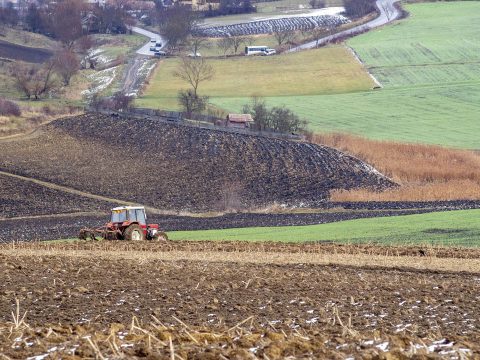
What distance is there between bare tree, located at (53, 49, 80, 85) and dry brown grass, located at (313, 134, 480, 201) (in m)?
36.2

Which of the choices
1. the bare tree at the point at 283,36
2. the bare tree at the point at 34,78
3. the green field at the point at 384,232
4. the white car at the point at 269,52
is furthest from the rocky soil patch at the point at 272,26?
the green field at the point at 384,232

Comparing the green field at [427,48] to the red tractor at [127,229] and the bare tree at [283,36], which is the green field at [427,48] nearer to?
the bare tree at [283,36]

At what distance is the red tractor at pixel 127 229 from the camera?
34.0m

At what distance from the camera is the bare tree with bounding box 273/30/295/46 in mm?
116725

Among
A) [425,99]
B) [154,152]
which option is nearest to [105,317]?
[154,152]

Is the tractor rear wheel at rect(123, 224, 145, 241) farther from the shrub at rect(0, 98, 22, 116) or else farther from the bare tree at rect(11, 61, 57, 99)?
the bare tree at rect(11, 61, 57, 99)

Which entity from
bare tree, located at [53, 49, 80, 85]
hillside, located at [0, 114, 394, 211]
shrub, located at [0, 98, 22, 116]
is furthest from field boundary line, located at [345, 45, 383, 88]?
shrub, located at [0, 98, 22, 116]

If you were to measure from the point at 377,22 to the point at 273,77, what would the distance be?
2919cm

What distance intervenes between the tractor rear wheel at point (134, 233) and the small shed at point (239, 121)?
37.0 meters

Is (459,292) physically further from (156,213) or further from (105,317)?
(156,213)

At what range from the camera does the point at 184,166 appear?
58969mm

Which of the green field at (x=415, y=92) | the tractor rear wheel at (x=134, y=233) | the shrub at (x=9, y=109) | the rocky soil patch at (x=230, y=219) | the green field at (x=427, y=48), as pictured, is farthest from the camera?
the green field at (x=427, y=48)

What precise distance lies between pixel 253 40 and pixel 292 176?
2534 inches

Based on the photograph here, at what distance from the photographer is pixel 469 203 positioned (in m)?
46.4
